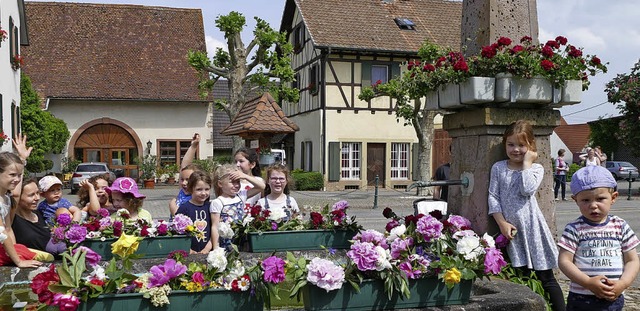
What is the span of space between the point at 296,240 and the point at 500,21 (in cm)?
211

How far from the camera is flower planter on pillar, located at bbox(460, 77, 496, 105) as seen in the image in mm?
4449

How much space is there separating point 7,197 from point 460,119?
10.5 feet

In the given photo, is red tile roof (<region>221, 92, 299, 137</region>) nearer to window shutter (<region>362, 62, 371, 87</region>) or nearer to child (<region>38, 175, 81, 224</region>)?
child (<region>38, 175, 81, 224</region>)

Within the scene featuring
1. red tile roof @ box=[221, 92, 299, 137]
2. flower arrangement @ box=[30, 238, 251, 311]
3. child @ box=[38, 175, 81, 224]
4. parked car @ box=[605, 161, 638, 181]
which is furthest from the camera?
Answer: parked car @ box=[605, 161, 638, 181]

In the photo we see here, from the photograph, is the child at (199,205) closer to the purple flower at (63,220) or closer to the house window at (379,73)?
the purple flower at (63,220)

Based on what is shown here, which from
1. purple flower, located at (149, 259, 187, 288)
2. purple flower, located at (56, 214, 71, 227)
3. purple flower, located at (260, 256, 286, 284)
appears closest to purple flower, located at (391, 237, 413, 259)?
purple flower, located at (260, 256, 286, 284)

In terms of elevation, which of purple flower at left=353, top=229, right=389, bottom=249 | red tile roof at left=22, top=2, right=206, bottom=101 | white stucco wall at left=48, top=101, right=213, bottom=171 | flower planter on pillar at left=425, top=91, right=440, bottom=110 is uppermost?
red tile roof at left=22, top=2, right=206, bottom=101

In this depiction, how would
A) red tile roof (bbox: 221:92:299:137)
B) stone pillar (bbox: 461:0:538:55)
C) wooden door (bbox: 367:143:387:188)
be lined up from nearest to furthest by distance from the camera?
stone pillar (bbox: 461:0:538:55) < red tile roof (bbox: 221:92:299:137) < wooden door (bbox: 367:143:387:188)

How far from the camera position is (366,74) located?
2756cm

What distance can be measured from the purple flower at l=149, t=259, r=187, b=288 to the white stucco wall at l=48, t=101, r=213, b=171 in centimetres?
2969

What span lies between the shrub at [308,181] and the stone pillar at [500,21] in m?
21.5

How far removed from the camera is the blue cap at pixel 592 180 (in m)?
3.32

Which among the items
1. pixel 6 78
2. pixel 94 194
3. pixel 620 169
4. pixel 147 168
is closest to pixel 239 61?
pixel 6 78

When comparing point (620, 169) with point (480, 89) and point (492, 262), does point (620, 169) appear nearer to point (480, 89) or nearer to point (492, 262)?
point (480, 89)
